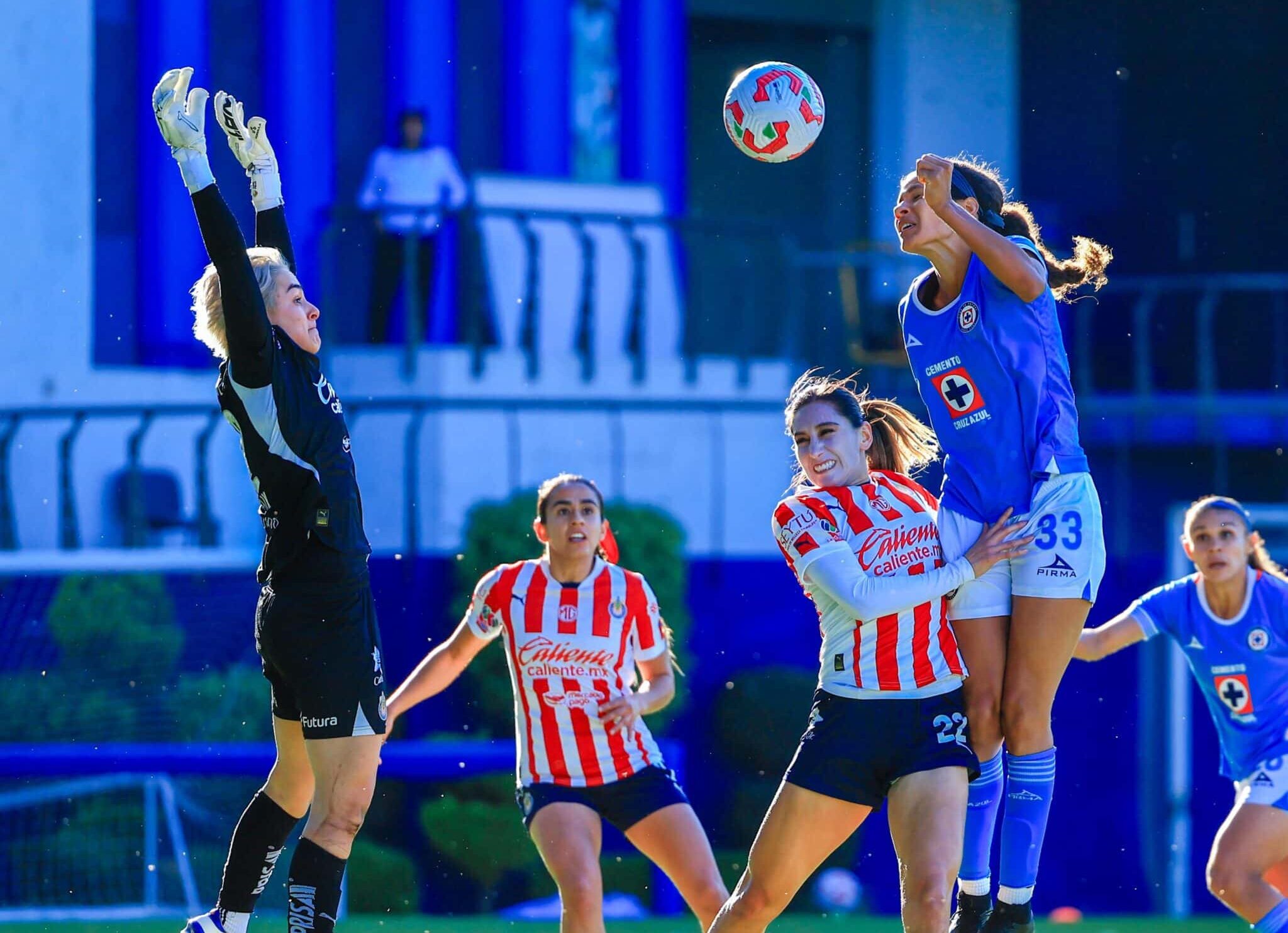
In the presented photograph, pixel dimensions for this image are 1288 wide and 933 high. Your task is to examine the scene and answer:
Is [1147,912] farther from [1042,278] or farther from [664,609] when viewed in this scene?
[1042,278]

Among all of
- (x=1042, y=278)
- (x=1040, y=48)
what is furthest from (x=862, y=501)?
(x=1040, y=48)

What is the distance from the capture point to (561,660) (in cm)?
514

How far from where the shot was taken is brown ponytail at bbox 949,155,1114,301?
4.54 metres

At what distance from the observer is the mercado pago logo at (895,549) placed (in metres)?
4.28

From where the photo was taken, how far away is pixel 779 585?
10.1 meters

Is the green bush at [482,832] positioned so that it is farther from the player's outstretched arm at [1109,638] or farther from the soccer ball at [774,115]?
the soccer ball at [774,115]

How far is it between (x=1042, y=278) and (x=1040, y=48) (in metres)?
8.95

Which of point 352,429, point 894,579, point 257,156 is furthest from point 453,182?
point 894,579

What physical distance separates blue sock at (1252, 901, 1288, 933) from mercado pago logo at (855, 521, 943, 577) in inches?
81.0

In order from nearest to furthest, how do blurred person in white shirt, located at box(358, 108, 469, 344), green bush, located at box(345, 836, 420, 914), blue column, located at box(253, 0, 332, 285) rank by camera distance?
green bush, located at box(345, 836, 420, 914)
blurred person in white shirt, located at box(358, 108, 469, 344)
blue column, located at box(253, 0, 332, 285)

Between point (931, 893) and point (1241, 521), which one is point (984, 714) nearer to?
point (931, 893)

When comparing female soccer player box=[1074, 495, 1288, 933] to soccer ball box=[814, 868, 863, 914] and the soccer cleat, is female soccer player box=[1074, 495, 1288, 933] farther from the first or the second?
soccer ball box=[814, 868, 863, 914]

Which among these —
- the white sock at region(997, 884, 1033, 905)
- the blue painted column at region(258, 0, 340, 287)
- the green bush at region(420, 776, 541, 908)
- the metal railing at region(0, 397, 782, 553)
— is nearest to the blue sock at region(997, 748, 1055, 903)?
the white sock at region(997, 884, 1033, 905)

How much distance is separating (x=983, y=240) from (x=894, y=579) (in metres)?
0.81
